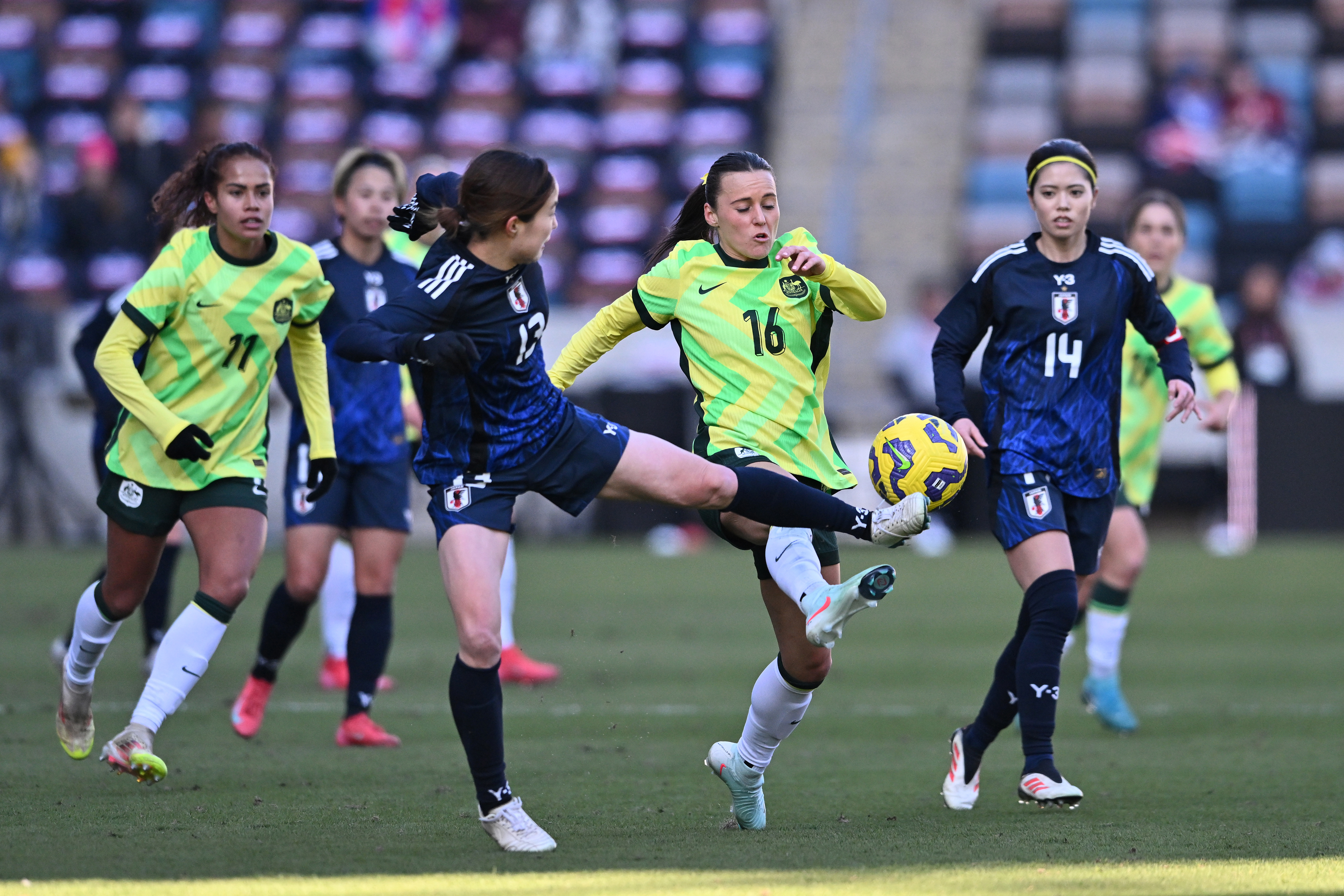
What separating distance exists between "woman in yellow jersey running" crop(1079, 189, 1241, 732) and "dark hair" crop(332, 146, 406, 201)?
3143mm

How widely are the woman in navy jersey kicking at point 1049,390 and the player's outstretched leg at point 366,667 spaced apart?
230 cm

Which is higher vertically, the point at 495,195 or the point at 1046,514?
the point at 495,195

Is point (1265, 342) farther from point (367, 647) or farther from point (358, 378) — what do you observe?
point (367, 647)

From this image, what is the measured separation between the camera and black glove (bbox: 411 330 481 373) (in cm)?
421

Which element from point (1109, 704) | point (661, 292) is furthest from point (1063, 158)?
point (1109, 704)

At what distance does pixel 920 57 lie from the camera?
22.5 metres

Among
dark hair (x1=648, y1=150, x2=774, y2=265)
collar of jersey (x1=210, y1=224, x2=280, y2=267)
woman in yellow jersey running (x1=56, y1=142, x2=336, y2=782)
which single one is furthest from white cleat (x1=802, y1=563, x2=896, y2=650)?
collar of jersey (x1=210, y1=224, x2=280, y2=267)

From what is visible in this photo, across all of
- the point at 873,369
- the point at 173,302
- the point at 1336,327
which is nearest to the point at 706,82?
the point at 873,369

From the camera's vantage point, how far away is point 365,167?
7020 millimetres

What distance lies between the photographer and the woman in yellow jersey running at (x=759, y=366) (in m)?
5.07

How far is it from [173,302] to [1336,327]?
12818 mm

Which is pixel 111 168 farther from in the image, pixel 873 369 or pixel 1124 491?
pixel 1124 491

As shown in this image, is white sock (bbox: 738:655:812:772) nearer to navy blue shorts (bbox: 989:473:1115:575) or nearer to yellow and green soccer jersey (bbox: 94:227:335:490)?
navy blue shorts (bbox: 989:473:1115:575)

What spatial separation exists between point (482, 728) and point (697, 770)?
1.76 meters
